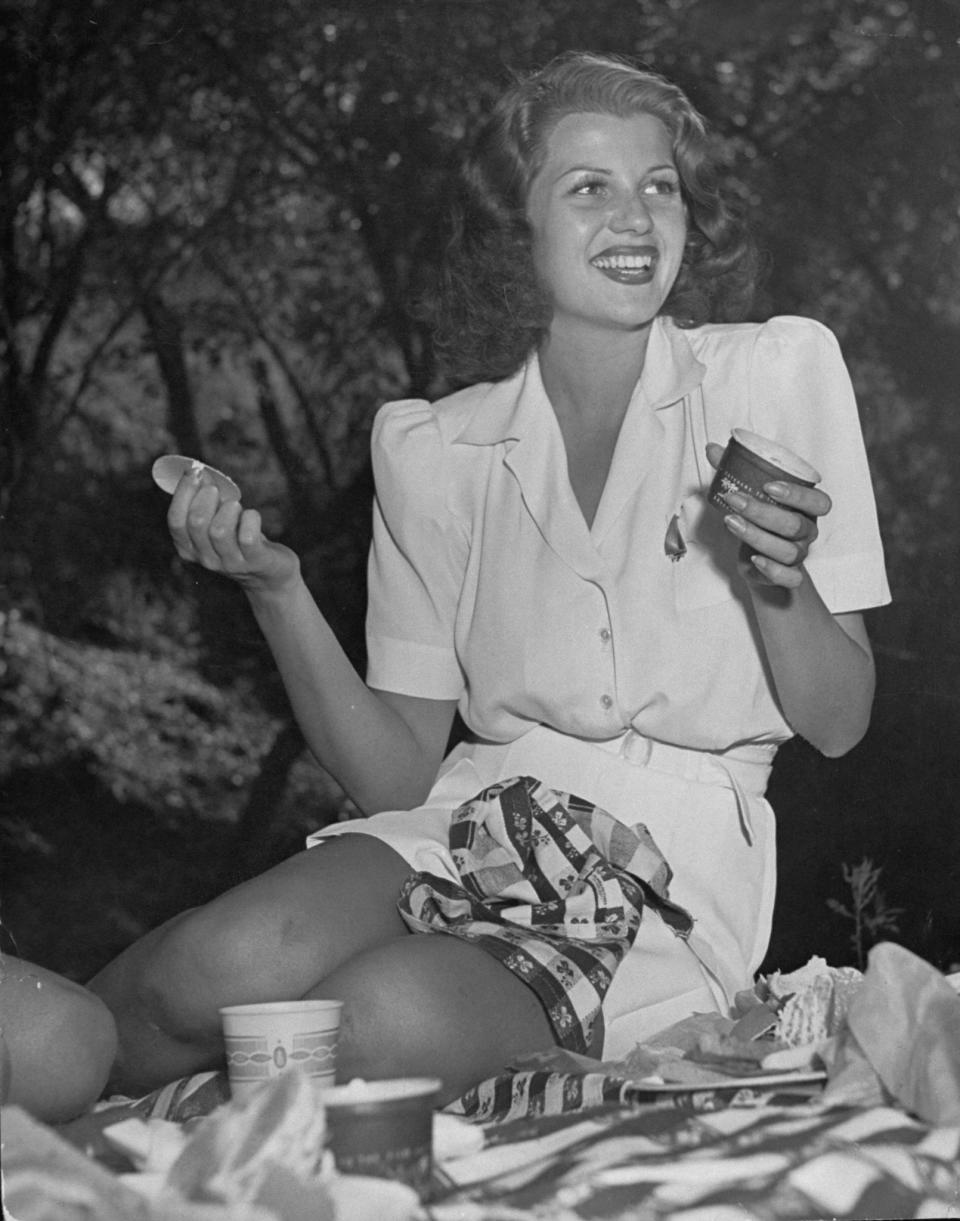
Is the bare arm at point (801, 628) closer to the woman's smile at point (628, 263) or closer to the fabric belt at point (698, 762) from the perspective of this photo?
the fabric belt at point (698, 762)

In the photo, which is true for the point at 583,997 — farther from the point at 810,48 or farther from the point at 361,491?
the point at 810,48

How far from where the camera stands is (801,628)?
5.82 ft

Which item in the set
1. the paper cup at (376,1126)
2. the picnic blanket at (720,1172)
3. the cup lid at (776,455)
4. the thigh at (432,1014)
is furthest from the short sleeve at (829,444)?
the paper cup at (376,1126)

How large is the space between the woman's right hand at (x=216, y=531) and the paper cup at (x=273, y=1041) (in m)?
0.57

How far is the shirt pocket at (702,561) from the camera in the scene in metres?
1.87

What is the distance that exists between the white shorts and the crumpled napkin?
0.37 m

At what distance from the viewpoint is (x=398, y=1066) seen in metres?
1.58

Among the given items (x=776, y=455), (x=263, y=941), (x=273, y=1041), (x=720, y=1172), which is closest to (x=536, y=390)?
(x=776, y=455)

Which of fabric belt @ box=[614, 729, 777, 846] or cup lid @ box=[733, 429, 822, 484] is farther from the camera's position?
fabric belt @ box=[614, 729, 777, 846]

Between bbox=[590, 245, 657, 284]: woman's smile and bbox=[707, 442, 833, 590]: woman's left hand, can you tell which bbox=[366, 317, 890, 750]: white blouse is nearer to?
bbox=[590, 245, 657, 284]: woman's smile

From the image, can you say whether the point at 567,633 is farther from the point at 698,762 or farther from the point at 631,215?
the point at 631,215

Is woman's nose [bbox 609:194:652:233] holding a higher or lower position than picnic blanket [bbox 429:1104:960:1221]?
higher

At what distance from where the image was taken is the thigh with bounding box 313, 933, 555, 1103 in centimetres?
158

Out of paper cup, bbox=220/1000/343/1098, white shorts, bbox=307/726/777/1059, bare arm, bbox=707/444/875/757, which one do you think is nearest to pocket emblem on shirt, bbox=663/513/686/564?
bare arm, bbox=707/444/875/757
